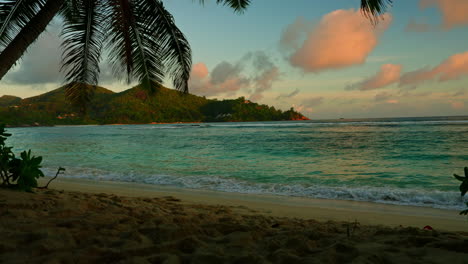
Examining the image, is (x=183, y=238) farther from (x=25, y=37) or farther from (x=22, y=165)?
(x=25, y=37)

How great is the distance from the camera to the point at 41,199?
3.99 m

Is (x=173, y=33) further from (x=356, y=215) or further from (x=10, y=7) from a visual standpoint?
(x=356, y=215)

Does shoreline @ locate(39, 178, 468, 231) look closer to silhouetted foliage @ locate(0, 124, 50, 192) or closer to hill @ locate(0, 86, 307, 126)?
silhouetted foliage @ locate(0, 124, 50, 192)

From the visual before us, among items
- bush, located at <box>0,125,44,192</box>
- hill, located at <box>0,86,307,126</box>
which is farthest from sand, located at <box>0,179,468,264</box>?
hill, located at <box>0,86,307,126</box>

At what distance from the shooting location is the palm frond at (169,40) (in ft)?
22.0

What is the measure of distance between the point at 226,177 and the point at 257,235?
6.15 meters

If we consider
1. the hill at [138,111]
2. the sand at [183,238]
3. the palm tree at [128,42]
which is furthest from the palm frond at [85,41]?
the hill at [138,111]

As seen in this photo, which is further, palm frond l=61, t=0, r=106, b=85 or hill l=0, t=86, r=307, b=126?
hill l=0, t=86, r=307, b=126

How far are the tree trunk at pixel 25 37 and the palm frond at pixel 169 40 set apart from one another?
1952 mm

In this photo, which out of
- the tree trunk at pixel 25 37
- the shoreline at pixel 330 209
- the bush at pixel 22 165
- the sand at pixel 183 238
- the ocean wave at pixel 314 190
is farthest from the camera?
the ocean wave at pixel 314 190

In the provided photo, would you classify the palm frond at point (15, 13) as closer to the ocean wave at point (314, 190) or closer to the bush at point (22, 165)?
the bush at point (22, 165)

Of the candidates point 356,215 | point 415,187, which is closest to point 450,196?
point 415,187

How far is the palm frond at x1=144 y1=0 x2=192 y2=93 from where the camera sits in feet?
22.0

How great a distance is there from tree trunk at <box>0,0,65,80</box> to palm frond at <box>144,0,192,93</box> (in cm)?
195
